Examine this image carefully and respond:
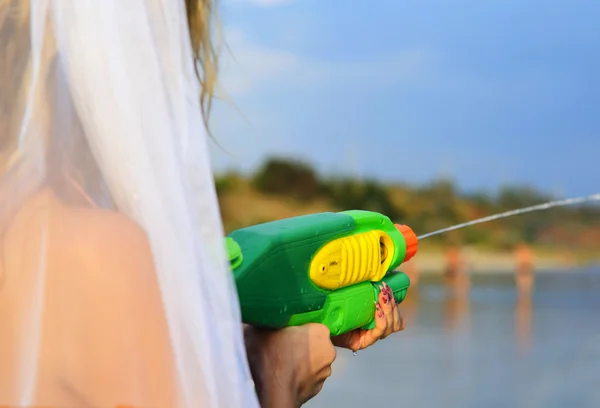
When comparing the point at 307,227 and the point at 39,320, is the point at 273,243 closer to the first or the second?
the point at 307,227

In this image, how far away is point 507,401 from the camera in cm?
397

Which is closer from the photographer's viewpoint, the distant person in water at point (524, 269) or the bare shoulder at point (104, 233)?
the bare shoulder at point (104, 233)

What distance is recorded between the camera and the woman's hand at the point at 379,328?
102 cm

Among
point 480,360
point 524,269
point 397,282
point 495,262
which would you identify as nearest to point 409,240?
point 397,282

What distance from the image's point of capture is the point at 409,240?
3.69ft

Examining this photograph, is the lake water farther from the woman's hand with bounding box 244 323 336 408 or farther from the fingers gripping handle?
the woman's hand with bounding box 244 323 336 408

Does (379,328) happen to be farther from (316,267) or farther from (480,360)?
(480,360)

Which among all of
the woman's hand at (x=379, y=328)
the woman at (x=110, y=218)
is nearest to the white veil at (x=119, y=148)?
the woman at (x=110, y=218)

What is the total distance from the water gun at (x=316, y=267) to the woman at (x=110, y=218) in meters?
0.20

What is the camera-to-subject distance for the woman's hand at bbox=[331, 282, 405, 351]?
1.02 m

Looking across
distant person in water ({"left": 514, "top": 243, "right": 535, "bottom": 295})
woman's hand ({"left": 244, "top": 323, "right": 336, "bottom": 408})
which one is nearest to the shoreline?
distant person in water ({"left": 514, "top": 243, "right": 535, "bottom": 295})

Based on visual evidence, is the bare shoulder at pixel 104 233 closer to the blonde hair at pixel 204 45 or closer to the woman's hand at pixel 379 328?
the blonde hair at pixel 204 45

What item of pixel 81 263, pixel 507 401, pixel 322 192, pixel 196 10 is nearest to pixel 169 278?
pixel 81 263

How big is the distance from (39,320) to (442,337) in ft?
17.3
